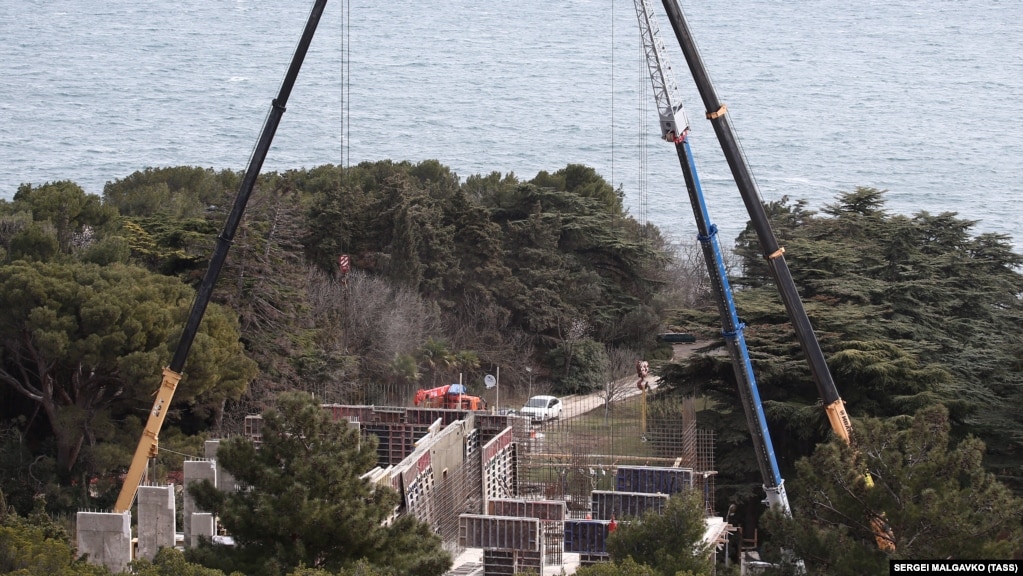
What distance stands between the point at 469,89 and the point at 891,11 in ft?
174

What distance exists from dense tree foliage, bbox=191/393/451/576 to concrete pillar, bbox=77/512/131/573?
4.32 m

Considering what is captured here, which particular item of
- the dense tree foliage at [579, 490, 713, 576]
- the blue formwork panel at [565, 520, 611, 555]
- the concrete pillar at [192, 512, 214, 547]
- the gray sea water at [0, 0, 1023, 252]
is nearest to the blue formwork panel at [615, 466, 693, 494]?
the blue formwork panel at [565, 520, 611, 555]

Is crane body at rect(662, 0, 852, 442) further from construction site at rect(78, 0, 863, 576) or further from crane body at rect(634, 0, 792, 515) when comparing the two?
crane body at rect(634, 0, 792, 515)

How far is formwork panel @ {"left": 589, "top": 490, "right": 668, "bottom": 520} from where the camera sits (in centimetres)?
2745

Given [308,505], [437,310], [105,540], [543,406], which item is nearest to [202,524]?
[105,540]

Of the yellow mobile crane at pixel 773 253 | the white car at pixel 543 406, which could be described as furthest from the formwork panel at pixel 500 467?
the white car at pixel 543 406

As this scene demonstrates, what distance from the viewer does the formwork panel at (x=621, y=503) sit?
27453mm

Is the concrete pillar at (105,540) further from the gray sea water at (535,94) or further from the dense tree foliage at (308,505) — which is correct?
the gray sea water at (535,94)

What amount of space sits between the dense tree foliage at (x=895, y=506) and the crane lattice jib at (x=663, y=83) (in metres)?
7.82

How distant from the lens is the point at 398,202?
5306 centimetres

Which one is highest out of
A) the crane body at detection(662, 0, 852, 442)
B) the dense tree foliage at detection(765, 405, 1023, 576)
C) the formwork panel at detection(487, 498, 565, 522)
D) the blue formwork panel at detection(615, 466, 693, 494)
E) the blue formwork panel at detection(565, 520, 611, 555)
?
the crane body at detection(662, 0, 852, 442)

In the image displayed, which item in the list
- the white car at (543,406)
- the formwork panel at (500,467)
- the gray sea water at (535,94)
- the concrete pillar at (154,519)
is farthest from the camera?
the gray sea water at (535,94)

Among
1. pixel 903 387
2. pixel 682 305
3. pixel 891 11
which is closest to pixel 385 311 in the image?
pixel 682 305

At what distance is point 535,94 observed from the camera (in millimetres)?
124188
